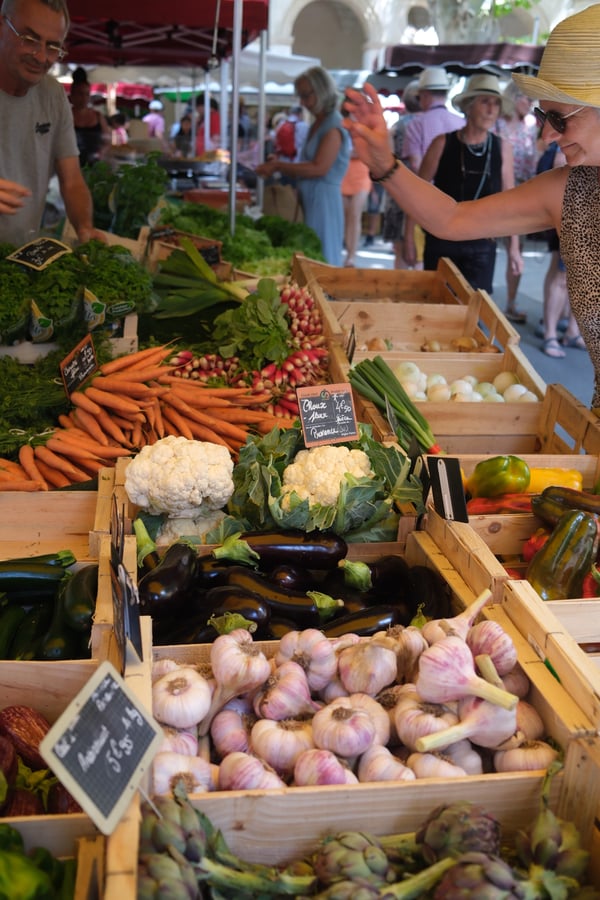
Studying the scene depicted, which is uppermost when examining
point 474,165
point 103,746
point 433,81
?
point 433,81

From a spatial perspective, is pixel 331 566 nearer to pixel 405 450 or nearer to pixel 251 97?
pixel 405 450

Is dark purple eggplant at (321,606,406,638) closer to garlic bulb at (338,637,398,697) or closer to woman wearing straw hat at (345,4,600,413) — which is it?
→ garlic bulb at (338,637,398,697)

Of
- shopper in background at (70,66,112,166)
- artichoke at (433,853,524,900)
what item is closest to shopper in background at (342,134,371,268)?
shopper in background at (70,66,112,166)

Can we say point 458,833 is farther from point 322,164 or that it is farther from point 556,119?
point 322,164

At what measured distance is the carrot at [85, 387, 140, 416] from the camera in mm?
2826

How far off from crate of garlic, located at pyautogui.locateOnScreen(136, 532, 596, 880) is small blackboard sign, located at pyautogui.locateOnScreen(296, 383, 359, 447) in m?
0.83

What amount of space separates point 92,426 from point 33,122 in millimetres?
2071

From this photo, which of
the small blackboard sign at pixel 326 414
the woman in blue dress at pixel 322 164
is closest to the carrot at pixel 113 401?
the small blackboard sign at pixel 326 414

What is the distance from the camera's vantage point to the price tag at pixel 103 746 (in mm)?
1062

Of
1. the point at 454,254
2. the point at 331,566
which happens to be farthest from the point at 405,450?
the point at 454,254

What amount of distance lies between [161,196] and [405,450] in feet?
11.7

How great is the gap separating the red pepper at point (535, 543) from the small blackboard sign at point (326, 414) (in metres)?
0.57

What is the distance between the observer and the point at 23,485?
2531 mm

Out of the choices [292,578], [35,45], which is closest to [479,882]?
[292,578]
